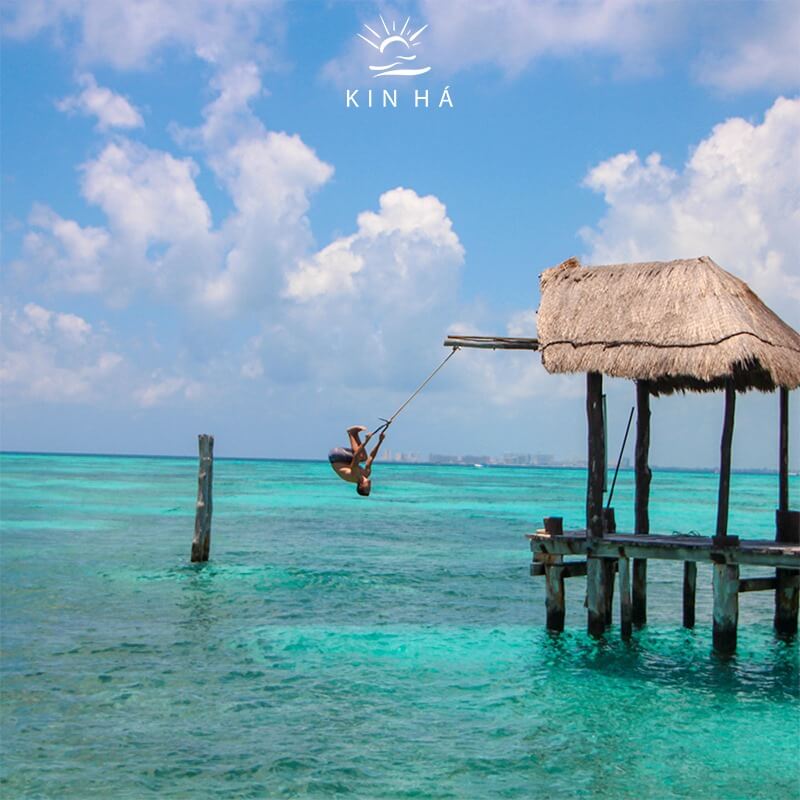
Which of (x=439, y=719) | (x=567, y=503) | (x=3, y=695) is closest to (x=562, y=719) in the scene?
(x=439, y=719)

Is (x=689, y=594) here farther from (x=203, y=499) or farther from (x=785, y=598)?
(x=203, y=499)

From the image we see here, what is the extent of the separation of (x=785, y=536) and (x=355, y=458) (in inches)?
239

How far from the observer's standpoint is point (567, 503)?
58.4 meters

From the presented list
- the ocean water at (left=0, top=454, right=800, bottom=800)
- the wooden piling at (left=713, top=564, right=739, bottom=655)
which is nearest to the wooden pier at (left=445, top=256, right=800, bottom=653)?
the wooden piling at (left=713, top=564, right=739, bottom=655)

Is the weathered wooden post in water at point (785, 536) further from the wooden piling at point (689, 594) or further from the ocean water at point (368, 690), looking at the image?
the wooden piling at point (689, 594)

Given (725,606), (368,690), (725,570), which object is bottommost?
(368,690)

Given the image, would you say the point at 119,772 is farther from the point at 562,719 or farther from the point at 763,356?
the point at 763,356

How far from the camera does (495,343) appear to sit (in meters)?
14.0

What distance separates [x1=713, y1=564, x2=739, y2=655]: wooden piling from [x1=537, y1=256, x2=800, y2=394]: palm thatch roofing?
2.48 m

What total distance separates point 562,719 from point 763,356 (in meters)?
4.97

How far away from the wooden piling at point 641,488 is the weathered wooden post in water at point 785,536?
1897mm

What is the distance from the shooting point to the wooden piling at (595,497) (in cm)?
1314

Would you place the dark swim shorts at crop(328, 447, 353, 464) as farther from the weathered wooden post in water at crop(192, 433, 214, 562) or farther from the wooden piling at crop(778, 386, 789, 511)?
the weathered wooden post in water at crop(192, 433, 214, 562)

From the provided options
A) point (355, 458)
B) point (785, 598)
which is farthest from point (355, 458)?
point (785, 598)
